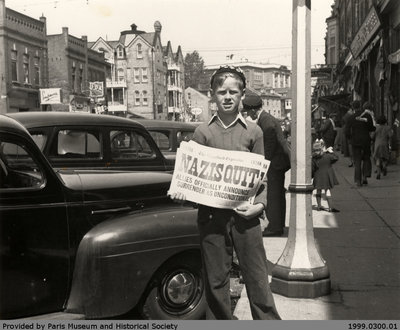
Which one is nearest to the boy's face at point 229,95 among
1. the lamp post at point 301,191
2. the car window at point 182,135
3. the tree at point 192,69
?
the lamp post at point 301,191

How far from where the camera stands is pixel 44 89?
3694cm

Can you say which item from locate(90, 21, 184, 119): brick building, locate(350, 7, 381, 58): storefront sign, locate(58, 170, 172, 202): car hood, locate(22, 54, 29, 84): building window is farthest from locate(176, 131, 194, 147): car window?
locate(90, 21, 184, 119): brick building

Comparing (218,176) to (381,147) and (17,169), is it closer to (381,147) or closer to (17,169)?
(17,169)

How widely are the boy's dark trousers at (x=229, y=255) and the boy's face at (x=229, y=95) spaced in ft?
2.02

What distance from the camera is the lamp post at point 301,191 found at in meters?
4.60

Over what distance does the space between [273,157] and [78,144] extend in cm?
257

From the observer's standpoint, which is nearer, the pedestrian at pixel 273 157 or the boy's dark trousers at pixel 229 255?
the boy's dark trousers at pixel 229 255

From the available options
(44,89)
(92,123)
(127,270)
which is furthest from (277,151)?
(44,89)

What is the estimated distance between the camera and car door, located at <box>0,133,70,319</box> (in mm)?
3443

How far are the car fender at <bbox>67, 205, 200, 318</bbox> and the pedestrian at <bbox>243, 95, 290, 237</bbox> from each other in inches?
126

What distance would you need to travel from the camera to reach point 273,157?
281 inches

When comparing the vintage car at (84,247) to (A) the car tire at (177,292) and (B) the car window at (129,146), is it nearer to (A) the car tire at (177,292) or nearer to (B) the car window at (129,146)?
(A) the car tire at (177,292)
